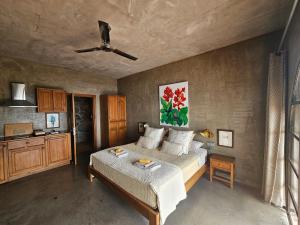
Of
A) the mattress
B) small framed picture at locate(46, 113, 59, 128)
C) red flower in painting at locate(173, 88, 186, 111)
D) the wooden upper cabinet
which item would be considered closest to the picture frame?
small framed picture at locate(46, 113, 59, 128)

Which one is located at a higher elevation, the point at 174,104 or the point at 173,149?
the point at 174,104

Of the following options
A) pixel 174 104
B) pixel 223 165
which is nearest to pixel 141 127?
pixel 174 104

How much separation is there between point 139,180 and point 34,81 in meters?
3.95

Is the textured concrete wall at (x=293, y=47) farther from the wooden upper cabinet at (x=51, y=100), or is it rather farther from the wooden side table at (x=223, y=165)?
the wooden upper cabinet at (x=51, y=100)

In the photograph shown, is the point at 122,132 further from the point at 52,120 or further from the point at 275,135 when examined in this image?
the point at 275,135

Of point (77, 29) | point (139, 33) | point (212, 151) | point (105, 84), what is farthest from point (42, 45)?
point (212, 151)

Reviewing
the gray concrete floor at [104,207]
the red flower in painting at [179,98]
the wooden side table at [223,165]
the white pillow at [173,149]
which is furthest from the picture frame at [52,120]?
the wooden side table at [223,165]

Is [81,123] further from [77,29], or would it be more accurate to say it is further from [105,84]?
[77,29]

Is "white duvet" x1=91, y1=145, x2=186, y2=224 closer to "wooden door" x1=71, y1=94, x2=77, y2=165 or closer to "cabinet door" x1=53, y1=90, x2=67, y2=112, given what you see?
"wooden door" x1=71, y1=94, x2=77, y2=165

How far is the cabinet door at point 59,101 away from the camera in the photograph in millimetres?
3671

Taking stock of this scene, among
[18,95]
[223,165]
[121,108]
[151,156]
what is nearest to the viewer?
[223,165]

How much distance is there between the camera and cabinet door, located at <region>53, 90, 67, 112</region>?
145 inches

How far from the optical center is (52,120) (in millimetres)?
3893

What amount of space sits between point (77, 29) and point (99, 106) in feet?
10.6
